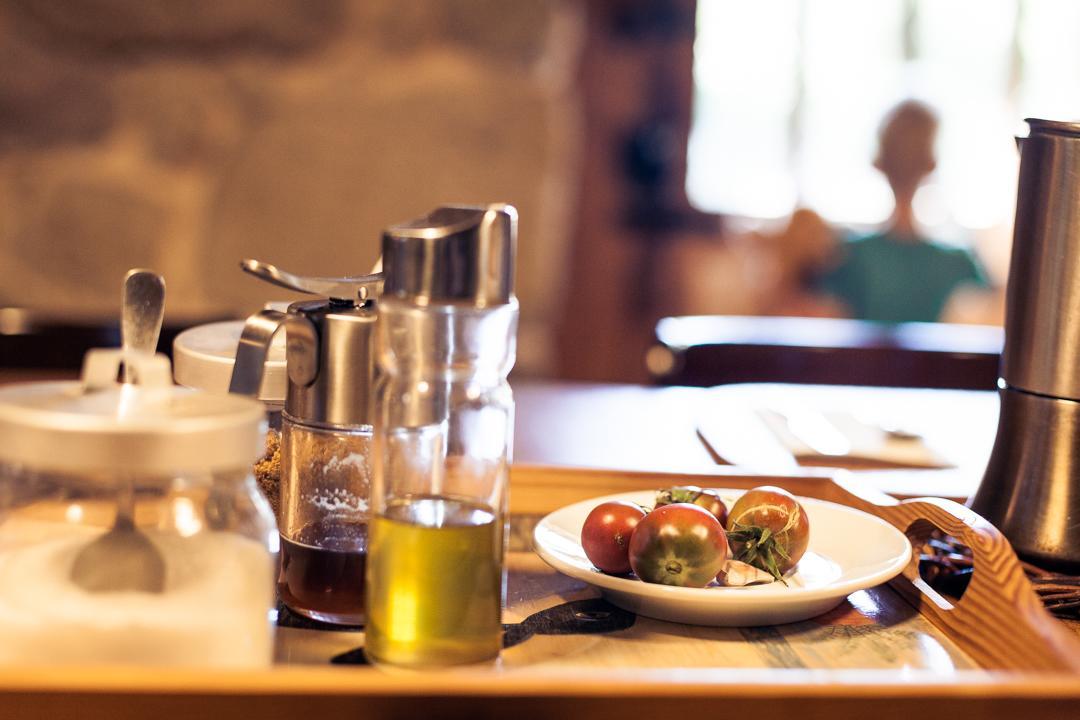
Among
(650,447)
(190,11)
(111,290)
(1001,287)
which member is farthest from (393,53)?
(1001,287)

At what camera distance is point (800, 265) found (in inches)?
128

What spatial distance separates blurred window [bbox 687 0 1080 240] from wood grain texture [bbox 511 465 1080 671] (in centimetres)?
233

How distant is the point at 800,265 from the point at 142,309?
2812mm

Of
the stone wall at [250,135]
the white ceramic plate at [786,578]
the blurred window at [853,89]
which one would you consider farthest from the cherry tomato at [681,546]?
the blurred window at [853,89]

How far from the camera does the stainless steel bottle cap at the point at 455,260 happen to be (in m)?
0.53

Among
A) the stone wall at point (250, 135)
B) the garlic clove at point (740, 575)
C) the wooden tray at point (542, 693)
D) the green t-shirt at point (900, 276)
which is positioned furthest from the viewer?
the green t-shirt at point (900, 276)

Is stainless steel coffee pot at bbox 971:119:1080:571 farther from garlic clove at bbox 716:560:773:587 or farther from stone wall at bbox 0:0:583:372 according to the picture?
stone wall at bbox 0:0:583:372

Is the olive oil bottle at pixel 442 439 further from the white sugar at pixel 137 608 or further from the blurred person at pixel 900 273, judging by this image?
the blurred person at pixel 900 273

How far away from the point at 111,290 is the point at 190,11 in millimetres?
521

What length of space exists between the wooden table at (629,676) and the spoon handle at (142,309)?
0.17m

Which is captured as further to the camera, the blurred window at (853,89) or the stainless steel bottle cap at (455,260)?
the blurred window at (853,89)

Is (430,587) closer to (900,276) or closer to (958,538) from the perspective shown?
(958,538)

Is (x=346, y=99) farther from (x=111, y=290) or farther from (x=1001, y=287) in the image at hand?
(x=1001, y=287)

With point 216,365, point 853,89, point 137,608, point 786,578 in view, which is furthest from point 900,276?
point 137,608
